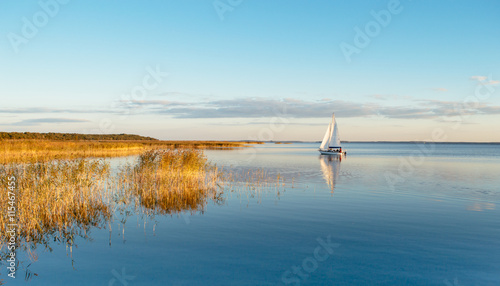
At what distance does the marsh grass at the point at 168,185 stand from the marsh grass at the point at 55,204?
84.3 inches

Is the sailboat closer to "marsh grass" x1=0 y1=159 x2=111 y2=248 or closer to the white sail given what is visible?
the white sail

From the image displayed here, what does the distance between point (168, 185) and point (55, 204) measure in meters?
6.92

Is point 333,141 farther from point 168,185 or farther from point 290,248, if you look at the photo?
point 290,248

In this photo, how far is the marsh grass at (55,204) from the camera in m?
11.5

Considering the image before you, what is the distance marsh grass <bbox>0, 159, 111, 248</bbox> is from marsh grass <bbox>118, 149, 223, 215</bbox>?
84.3 inches

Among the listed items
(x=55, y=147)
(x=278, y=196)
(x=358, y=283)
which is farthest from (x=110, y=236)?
(x=55, y=147)

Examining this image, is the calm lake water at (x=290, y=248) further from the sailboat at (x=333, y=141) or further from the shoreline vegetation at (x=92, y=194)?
the sailboat at (x=333, y=141)

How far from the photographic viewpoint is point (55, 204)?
13016 millimetres

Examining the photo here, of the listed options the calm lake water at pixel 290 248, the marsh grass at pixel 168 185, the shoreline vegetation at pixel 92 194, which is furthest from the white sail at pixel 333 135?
the calm lake water at pixel 290 248

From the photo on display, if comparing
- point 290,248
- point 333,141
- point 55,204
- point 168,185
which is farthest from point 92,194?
point 333,141

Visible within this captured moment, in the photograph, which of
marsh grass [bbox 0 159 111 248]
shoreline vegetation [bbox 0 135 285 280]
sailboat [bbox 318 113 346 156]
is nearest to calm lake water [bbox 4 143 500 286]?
shoreline vegetation [bbox 0 135 285 280]

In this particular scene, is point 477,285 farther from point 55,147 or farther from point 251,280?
point 55,147

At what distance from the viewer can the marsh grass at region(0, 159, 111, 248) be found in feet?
37.7

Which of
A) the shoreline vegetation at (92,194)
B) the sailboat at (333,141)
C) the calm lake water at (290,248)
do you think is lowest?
the calm lake water at (290,248)
